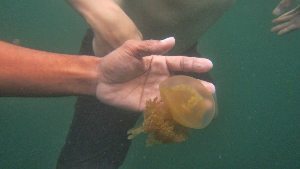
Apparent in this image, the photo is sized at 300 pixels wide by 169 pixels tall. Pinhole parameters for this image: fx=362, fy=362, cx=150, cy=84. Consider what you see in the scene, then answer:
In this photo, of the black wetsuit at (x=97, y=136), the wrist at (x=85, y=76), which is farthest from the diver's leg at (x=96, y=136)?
the wrist at (x=85, y=76)

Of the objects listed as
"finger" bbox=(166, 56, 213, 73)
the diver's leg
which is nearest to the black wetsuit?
the diver's leg

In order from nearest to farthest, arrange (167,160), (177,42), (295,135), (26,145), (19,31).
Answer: (177,42)
(167,160)
(26,145)
(19,31)
(295,135)

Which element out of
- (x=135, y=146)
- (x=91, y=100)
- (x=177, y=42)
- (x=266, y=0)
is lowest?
(x=135, y=146)

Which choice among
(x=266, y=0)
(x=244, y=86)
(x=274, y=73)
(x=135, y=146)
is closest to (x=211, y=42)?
(x=266, y=0)

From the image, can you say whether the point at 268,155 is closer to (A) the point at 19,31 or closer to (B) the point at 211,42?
(B) the point at 211,42

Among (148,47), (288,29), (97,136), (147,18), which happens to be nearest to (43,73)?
(148,47)

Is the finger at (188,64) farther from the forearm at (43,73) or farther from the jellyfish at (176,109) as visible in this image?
the forearm at (43,73)

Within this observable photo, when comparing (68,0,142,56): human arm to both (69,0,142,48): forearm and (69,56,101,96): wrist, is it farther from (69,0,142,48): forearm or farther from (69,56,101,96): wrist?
(69,56,101,96): wrist
